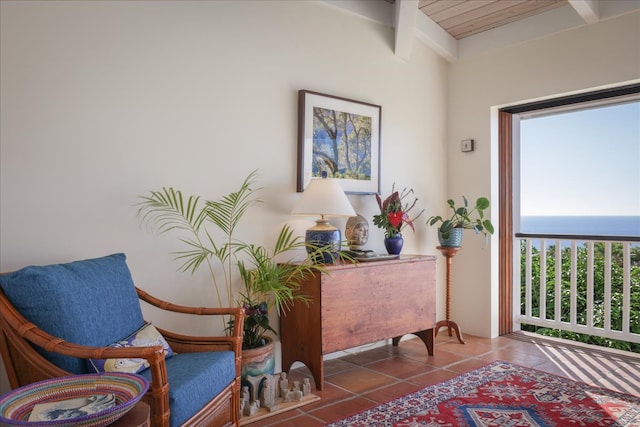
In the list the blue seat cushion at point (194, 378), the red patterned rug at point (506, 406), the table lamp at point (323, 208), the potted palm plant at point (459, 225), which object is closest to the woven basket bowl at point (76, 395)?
the blue seat cushion at point (194, 378)

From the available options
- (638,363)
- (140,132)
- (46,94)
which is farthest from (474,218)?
(46,94)

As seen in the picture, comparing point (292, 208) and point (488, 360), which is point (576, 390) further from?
point (292, 208)

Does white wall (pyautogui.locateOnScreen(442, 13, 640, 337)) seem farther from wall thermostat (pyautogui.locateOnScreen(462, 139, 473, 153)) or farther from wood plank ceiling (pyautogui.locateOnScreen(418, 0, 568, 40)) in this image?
wood plank ceiling (pyautogui.locateOnScreen(418, 0, 568, 40))

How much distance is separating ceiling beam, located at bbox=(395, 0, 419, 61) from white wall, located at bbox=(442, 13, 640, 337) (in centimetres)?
77

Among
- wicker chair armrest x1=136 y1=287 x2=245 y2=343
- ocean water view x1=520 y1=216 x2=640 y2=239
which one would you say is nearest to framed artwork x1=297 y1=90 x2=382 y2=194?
wicker chair armrest x1=136 y1=287 x2=245 y2=343

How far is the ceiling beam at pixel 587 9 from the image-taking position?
133 inches

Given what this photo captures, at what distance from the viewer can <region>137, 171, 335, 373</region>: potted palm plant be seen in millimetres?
2717

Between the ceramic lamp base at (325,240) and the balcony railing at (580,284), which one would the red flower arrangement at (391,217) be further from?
the balcony railing at (580,284)

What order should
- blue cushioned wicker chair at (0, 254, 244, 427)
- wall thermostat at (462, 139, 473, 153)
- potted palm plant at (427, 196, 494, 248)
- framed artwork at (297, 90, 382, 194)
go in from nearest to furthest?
blue cushioned wicker chair at (0, 254, 244, 427) < framed artwork at (297, 90, 382, 194) < potted palm plant at (427, 196, 494, 248) < wall thermostat at (462, 139, 473, 153)

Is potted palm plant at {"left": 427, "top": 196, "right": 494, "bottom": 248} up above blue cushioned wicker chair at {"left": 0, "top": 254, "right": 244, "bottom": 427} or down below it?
above

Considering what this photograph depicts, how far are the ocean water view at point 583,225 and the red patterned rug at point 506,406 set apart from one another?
1.49 m

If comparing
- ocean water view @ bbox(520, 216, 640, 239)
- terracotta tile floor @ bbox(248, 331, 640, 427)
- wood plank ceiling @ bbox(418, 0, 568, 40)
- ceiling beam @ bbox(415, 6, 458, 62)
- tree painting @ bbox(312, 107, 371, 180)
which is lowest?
terracotta tile floor @ bbox(248, 331, 640, 427)

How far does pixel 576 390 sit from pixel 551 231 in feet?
5.76

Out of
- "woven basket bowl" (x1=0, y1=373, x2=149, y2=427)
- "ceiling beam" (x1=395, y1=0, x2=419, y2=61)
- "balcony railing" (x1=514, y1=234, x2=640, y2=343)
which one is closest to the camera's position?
"woven basket bowl" (x1=0, y1=373, x2=149, y2=427)
